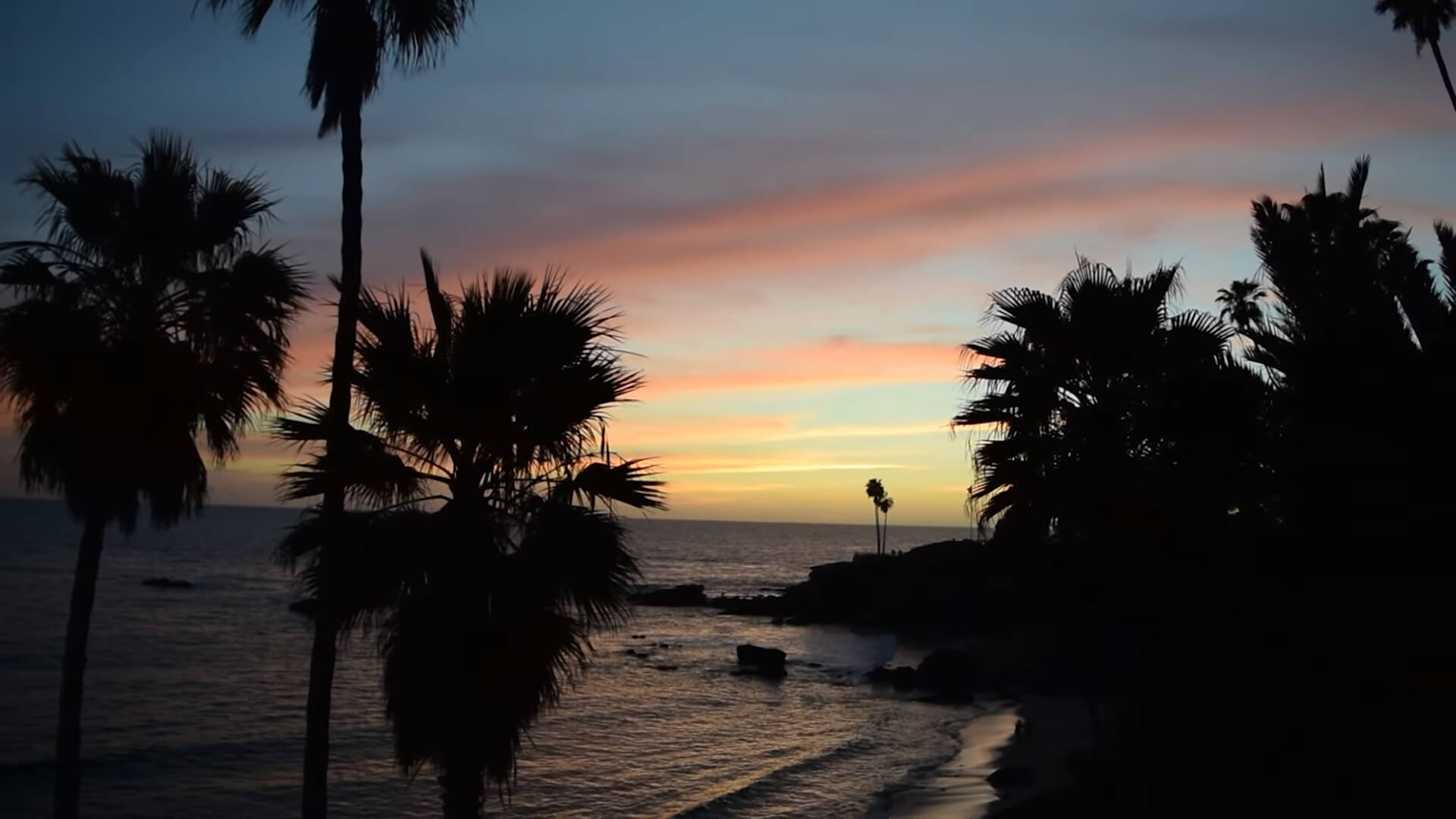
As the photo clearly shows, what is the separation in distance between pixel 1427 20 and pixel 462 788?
30482 millimetres

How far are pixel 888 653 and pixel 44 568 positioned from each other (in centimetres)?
8513

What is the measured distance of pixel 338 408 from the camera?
10891 mm

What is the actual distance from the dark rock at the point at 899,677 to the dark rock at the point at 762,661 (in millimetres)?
5066

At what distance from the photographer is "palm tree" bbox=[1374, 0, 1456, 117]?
Result: 27594 mm

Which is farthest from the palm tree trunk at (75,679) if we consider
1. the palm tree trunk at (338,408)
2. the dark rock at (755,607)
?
the dark rock at (755,607)

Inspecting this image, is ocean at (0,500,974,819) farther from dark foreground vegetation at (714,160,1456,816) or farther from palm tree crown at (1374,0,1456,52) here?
palm tree crown at (1374,0,1456,52)

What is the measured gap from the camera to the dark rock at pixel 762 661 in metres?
51.6

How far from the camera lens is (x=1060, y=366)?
1759 cm

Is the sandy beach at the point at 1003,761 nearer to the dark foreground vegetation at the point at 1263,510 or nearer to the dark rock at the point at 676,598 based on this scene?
the dark foreground vegetation at the point at 1263,510

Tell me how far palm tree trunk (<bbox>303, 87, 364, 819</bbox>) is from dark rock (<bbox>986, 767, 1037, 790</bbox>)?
17497 millimetres

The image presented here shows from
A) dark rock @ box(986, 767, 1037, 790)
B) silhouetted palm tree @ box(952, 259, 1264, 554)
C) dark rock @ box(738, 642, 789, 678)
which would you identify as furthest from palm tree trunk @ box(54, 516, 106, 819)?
dark rock @ box(738, 642, 789, 678)

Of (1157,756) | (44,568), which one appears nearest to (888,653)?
(1157,756)

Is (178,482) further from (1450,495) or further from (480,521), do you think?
(1450,495)

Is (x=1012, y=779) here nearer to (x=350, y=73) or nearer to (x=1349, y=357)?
(x=1349, y=357)
